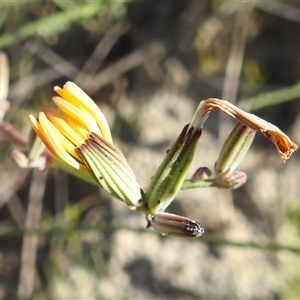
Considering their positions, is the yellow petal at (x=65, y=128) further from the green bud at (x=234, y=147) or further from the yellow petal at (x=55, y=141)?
the green bud at (x=234, y=147)

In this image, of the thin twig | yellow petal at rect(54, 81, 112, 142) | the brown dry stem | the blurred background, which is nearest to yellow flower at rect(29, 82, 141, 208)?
yellow petal at rect(54, 81, 112, 142)

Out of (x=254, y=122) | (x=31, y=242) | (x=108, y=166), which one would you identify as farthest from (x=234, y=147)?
(x=31, y=242)

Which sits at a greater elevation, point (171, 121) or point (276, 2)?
point (276, 2)

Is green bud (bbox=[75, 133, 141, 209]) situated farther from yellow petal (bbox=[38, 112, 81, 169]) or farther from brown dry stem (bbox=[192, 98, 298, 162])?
brown dry stem (bbox=[192, 98, 298, 162])

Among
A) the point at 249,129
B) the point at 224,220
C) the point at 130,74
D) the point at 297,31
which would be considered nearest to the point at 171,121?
the point at 130,74

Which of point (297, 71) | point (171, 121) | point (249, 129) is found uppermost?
point (297, 71)

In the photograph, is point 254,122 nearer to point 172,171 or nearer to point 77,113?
point 172,171

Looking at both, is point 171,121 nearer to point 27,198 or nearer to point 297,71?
point 297,71

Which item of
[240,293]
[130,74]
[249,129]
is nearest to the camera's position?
[249,129]
